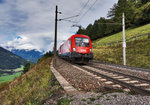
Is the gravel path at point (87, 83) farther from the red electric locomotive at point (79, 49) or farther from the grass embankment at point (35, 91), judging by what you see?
the red electric locomotive at point (79, 49)

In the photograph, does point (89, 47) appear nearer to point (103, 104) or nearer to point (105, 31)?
point (103, 104)

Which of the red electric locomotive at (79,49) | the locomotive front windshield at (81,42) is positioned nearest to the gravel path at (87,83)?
the red electric locomotive at (79,49)

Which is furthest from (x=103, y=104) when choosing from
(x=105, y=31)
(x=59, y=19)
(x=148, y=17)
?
(x=105, y=31)

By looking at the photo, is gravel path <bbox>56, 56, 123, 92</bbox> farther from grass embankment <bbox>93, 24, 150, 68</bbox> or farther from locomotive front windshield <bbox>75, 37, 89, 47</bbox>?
grass embankment <bbox>93, 24, 150, 68</bbox>

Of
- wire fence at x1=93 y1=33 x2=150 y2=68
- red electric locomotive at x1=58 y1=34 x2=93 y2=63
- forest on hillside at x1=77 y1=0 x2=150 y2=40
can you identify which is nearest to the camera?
red electric locomotive at x1=58 y1=34 x2=93 y2=63

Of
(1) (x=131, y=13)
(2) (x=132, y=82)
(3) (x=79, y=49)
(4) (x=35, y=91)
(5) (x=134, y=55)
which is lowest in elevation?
(4) (x=35, y=91)

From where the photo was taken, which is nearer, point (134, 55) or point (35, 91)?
point (35, 91)

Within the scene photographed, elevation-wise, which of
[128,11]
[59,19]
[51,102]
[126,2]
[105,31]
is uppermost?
[126,2]

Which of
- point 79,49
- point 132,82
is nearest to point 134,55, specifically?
point 79,49

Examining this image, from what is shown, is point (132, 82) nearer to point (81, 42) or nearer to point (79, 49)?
point (79, 49)

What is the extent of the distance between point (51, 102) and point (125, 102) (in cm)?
200

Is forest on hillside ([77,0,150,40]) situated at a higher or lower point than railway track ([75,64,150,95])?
higher

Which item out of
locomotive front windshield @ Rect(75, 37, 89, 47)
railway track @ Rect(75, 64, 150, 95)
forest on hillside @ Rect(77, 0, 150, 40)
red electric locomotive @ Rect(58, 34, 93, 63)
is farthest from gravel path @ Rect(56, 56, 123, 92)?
forest on hillside @ Rect(77, 0, 150, 40)

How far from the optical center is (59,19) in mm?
12727
